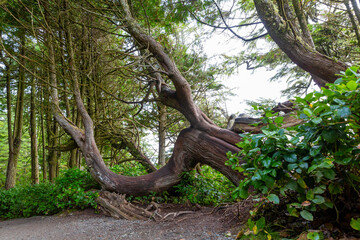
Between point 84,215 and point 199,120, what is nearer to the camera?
point 84,215

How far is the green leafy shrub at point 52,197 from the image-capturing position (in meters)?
4.53

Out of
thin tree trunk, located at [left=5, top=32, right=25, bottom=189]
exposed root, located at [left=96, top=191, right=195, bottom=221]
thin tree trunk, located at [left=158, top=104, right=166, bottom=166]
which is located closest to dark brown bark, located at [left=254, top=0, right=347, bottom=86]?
exposed root, located at [left=96, top=191, right=195, bottom=221]

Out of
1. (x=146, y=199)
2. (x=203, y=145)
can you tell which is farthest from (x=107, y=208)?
(x=203, y=145)

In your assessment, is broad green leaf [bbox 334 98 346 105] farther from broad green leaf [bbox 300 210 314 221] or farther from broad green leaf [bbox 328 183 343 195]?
broad green leaf [bbox 300 210 314 221]

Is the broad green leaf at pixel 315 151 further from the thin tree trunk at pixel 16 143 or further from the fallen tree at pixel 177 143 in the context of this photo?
the thin tree trunk at pixel 16 143

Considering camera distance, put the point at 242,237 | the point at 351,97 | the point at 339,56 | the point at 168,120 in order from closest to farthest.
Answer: the point at 351,97 → the point at 242,237 → the point at 339,56 → the point at 168,120

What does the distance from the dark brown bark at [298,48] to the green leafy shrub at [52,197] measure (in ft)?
16.0

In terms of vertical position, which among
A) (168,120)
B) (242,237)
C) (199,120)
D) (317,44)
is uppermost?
(317,44)

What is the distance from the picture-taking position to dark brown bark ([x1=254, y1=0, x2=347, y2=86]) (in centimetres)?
372

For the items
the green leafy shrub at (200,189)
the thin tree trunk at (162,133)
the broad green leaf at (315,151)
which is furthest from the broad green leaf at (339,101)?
the thin tree trunk at (162,133)

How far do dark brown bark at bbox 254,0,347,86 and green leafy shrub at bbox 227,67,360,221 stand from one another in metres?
2.76

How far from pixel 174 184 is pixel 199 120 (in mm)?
1538

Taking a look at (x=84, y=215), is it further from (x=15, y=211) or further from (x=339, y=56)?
(x=339, y=56)

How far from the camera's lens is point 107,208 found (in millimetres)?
4180
